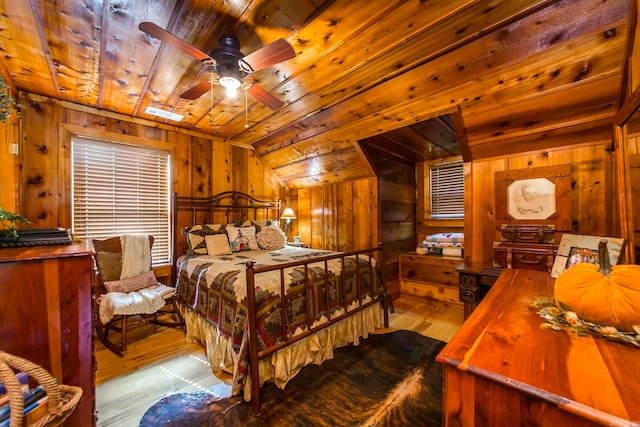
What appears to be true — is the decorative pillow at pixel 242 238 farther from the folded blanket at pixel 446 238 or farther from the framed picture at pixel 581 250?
the framed picture at pixel 581 250

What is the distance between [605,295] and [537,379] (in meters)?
0.42

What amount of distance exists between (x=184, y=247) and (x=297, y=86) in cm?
263

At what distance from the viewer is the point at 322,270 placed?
7.36 ft

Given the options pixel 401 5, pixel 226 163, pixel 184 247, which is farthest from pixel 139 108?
pixel 401 5

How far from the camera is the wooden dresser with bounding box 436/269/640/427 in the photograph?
0.51 metres

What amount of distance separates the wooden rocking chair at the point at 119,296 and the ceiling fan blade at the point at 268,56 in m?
2.23

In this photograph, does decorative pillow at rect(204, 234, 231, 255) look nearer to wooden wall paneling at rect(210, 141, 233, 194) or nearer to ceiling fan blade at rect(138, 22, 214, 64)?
wooden wall paneling at rect(210, 141, 233, 194)

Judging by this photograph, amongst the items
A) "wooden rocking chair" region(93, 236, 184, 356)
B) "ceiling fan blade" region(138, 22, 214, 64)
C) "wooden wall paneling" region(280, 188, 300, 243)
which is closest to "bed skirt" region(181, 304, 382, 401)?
"wooden rocking chair" region(93, 236, 184, 356)

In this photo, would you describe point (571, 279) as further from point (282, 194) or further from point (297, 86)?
point (282, 194)

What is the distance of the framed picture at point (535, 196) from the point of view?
2088 mm

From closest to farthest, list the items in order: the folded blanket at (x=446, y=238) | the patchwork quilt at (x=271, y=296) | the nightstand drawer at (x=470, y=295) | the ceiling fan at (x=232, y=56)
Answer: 1. the ceiling fan at (x=232, y=56)
2. the patchwork quilt at (x=271, y=296)
3. the nightstand drawer at (x=470, y=295)
4. the folded blanket at (x=446, y=238)

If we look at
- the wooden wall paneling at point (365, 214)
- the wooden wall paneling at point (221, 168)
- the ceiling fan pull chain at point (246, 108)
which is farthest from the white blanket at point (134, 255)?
the wooden wall paneling at point (365, 214)

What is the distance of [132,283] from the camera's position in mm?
2652

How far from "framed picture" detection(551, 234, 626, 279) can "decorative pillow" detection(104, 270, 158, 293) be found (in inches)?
138
